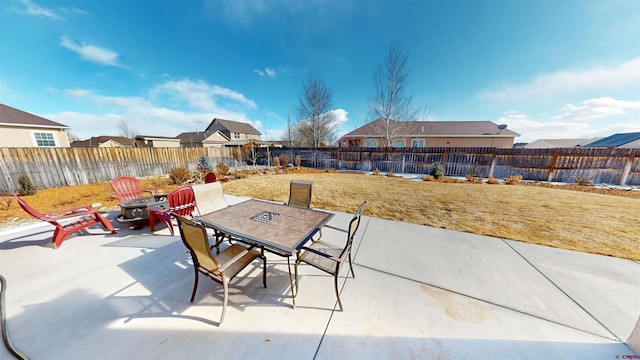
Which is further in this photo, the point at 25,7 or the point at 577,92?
the point at 577,92

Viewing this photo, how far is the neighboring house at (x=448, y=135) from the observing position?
56.5ft

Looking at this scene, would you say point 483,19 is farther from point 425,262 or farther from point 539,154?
point 425,262

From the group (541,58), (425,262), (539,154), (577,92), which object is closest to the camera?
(425,262)

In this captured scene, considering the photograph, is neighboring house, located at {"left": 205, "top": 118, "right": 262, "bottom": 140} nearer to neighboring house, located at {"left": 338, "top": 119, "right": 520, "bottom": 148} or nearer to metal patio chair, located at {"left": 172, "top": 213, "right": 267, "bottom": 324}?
neighboring house, located at {"left": 338, "top": 119, "right": 520, "bottom": 148}

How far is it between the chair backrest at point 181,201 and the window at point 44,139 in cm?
1783

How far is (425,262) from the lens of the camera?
2807mm

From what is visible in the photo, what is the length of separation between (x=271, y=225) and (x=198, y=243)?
85 cm

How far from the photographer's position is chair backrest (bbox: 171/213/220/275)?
168cm

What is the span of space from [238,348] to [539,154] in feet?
46.4

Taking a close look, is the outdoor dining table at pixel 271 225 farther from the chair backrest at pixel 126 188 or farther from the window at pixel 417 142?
the window at pixel 417 142

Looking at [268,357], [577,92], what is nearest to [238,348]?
[268,357]

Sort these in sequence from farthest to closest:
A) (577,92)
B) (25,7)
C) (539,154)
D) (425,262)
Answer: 1. (539,154)
2. (577,92)
3. (25,7)
4. (425,262)

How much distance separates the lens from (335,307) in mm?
2047

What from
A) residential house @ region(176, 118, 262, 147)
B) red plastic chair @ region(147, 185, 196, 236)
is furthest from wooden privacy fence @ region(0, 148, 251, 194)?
residential house @ region(176, 118, 262, 147)
